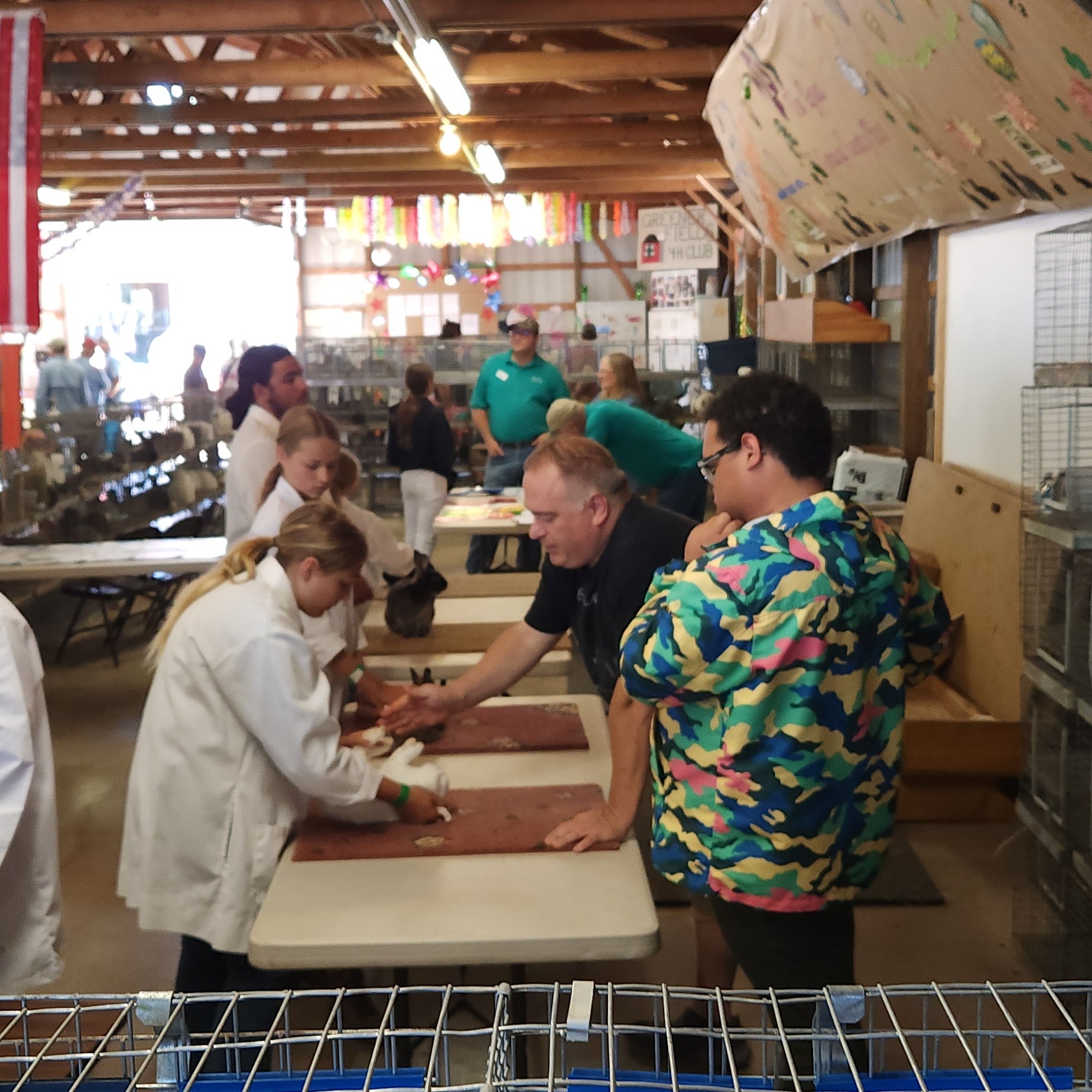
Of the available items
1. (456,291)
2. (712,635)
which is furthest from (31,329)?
(456,291)

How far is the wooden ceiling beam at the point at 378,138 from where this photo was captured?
1134cm

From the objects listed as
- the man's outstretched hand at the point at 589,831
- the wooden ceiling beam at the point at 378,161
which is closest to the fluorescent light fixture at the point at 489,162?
the wooden ceiling beam at the point at 378,161

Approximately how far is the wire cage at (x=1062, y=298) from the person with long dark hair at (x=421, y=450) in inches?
196

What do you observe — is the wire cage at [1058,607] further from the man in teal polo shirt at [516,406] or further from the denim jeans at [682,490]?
the man in teal polo shirt at [516,406]

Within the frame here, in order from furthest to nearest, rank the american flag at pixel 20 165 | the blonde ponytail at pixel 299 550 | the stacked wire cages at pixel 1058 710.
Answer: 1. the american flag at pixel 20 165
2. the stacked wire cages at pixel 1058 710
3. the blonde ponytail at pixel 299 550

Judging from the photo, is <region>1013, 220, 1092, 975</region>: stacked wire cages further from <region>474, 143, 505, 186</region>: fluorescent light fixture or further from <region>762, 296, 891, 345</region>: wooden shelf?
<region>474, 143, 505, 186</region>: fluorescent light fixture

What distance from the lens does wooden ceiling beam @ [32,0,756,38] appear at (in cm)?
661

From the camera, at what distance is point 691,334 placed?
690 inches

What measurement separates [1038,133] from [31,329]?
334 centimetres

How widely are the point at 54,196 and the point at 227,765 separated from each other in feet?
45.5

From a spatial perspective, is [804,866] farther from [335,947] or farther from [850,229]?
[850,229]

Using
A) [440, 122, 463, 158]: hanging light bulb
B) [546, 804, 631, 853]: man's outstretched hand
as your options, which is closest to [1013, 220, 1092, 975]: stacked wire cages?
[546, 804, 631, 853]: man's outstretched hand

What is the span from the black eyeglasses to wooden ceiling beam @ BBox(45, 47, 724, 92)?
601 centimetres

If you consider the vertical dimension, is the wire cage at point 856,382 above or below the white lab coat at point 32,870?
above
